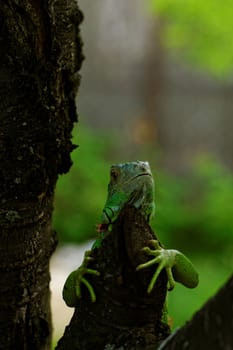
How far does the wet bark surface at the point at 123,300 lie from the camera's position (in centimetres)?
154

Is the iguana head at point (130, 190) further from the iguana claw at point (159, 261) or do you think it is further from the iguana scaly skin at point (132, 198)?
the iguana claw at point (159, 261)

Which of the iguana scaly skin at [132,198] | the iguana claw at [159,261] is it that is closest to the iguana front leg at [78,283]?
the iguana scaly skin at [132,198]

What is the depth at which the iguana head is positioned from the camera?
2.04 meters

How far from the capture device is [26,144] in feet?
5.72

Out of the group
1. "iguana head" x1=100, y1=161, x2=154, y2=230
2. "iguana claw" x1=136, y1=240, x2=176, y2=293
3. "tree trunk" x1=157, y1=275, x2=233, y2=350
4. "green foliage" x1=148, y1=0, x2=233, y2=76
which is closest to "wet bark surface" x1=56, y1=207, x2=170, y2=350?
"iguana claw" x1=136, y1=240, x2=176, y2=293

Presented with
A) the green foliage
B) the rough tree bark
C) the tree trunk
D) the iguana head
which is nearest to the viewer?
the tree trunk

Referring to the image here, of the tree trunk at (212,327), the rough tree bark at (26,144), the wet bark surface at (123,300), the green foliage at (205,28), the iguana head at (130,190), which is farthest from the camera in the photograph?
the green foliage at (205,28)

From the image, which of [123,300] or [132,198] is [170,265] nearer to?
[123,300]

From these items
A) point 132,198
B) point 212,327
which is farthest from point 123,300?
point 132,198

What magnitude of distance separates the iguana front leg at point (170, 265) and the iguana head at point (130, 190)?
0.74 ft

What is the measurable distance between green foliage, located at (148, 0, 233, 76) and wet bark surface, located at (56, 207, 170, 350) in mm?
4120

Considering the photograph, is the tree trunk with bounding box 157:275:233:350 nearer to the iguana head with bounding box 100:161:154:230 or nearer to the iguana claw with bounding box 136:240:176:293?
the iguana claw with bounding box 136:240:176:293

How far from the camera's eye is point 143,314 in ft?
5.08

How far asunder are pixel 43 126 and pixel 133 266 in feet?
1.43
